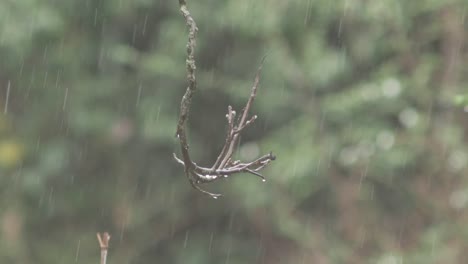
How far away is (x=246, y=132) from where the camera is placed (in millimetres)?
9406

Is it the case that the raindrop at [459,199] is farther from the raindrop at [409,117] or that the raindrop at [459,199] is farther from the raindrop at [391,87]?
the raindrop at [391,87]

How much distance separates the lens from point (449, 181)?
578cm

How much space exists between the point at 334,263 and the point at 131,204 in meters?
3.43

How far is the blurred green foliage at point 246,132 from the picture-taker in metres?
6.03

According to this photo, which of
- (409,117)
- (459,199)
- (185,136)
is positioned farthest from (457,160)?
(185,136)

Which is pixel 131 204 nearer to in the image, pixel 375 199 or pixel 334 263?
pixel 375 199

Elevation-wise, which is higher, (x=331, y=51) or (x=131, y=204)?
(x=331, y=51)

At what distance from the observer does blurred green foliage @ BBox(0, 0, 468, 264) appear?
19.8 ft

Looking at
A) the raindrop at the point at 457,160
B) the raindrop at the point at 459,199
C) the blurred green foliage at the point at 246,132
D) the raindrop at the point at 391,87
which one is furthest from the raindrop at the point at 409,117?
the raindrop at the point at 459,199

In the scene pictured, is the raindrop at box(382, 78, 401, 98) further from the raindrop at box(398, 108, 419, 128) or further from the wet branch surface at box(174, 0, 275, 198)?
the wet branch surface at box(174, 0, 275, 198)

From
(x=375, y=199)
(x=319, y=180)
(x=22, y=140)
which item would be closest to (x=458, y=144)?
(x=319, y=180)

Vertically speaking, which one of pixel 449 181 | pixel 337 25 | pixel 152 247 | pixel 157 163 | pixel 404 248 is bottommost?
pixel 152 247

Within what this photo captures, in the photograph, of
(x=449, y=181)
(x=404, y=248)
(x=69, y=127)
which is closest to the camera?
(x=449, y=181)

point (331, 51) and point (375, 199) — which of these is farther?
point (375, 199)
